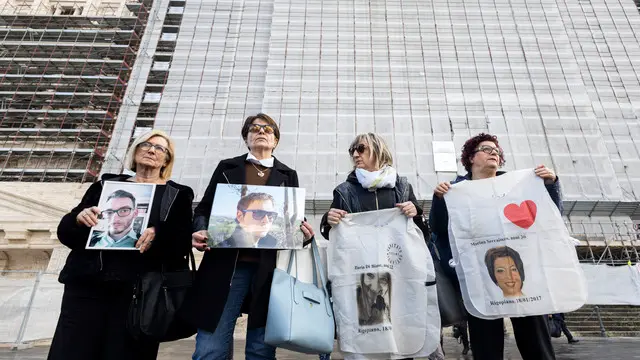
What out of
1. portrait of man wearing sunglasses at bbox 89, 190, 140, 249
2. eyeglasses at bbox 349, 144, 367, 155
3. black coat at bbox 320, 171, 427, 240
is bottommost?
portrait of man wearing sunglasses at bbox 89, 190, 140, 249

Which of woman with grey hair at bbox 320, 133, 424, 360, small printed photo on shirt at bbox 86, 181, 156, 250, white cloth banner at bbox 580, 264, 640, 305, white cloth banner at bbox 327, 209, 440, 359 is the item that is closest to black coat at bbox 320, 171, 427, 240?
woman with grey hair at bbox 320, 133, 424, 360

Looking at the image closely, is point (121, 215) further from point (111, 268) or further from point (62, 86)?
point (62, 86)

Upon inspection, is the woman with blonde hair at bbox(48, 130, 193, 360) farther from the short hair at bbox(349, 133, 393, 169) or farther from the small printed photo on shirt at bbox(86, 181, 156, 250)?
the short hair at bbox(349, 133, 393, 169)

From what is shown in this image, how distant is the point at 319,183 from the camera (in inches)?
594

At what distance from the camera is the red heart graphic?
244cm

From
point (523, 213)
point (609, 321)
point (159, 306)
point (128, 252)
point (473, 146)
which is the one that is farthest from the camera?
point (609, 321)

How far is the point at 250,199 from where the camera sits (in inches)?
87.7

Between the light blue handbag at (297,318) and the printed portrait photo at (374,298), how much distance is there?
0.71 feet

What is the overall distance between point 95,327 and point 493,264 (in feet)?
7.90

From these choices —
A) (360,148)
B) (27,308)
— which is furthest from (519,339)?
(27,308)

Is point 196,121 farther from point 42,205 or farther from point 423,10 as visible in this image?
point 423,10

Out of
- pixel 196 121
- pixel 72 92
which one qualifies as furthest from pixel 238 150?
pixel 72 92

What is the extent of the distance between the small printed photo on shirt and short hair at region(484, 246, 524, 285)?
221 cm

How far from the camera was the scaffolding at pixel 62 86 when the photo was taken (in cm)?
1917
